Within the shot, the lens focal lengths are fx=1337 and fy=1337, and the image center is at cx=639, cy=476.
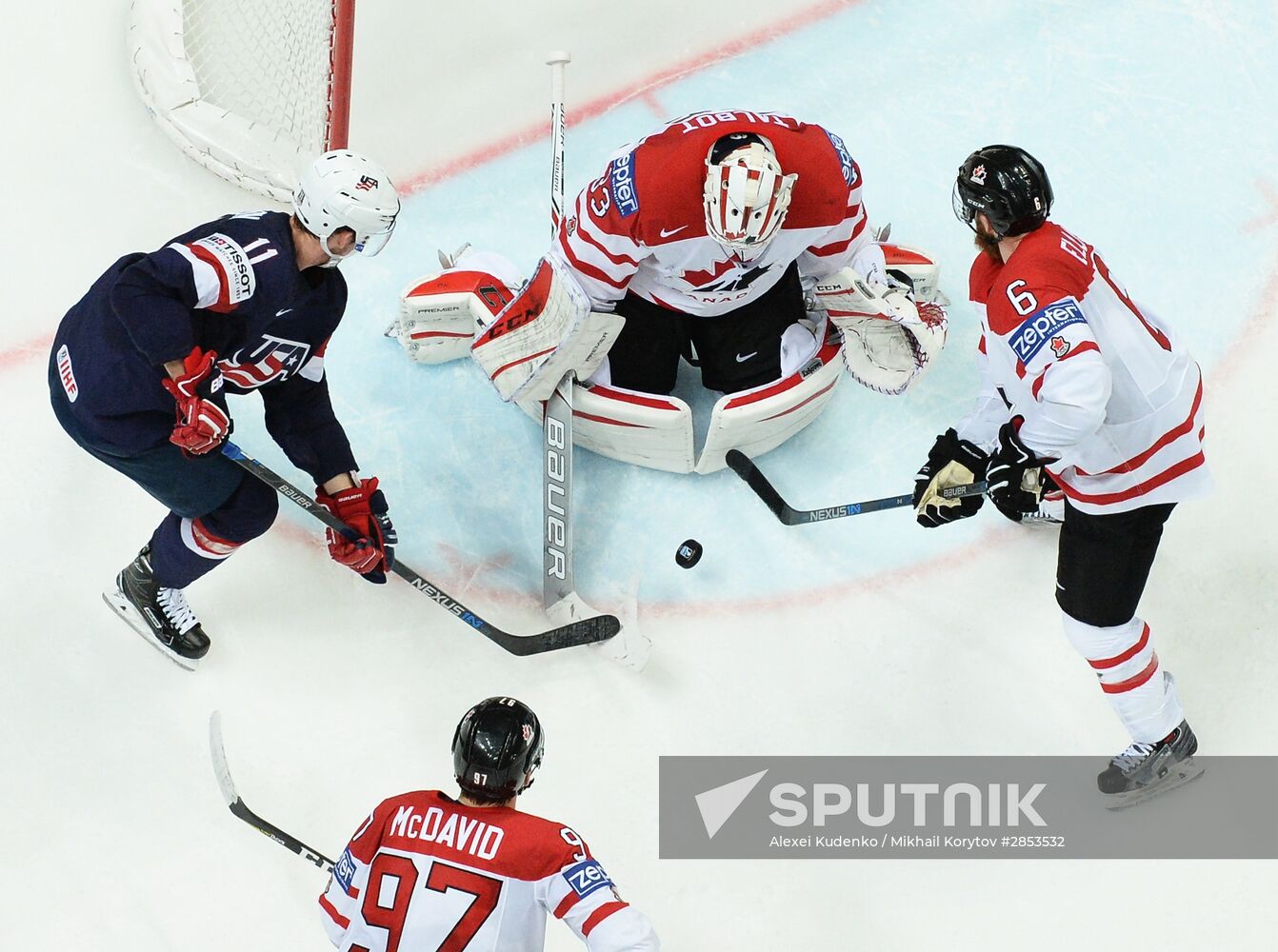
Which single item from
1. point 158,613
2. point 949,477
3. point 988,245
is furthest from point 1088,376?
point 158,613

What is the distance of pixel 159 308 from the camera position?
2.60 meters

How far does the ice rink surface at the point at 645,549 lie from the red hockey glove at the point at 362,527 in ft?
0.84

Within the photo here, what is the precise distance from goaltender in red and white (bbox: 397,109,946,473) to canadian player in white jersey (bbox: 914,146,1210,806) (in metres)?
0.47

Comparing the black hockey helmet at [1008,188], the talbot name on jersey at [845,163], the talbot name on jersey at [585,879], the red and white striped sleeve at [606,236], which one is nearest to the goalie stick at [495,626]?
the red and white striped sleeve at [606,236]

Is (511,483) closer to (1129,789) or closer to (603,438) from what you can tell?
(603,438)

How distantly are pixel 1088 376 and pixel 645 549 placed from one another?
1.38m

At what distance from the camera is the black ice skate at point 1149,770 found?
10.2ft

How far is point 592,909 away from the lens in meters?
2.18

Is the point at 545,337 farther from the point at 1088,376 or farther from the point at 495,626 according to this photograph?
the point at 1088,376

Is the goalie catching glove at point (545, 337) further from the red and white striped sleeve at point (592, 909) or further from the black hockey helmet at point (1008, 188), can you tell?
the red and white striped sleeve at point (592, 909)

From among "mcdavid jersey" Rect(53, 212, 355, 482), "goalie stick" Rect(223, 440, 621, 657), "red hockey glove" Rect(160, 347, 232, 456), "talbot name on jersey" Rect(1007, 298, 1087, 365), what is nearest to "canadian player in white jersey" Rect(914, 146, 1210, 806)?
"talbot name on jersey" Rect(1007, 298, 1087, 365)

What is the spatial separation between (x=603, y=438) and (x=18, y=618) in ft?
5.03

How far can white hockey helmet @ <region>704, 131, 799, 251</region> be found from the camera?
110 inches

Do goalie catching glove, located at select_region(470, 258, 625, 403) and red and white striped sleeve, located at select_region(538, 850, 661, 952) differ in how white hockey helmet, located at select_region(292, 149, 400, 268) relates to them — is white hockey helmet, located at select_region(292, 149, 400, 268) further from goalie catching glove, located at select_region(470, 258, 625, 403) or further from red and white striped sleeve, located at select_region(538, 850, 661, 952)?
red and white striped sleeve, located at select_region(538, 850, 661, 952)
